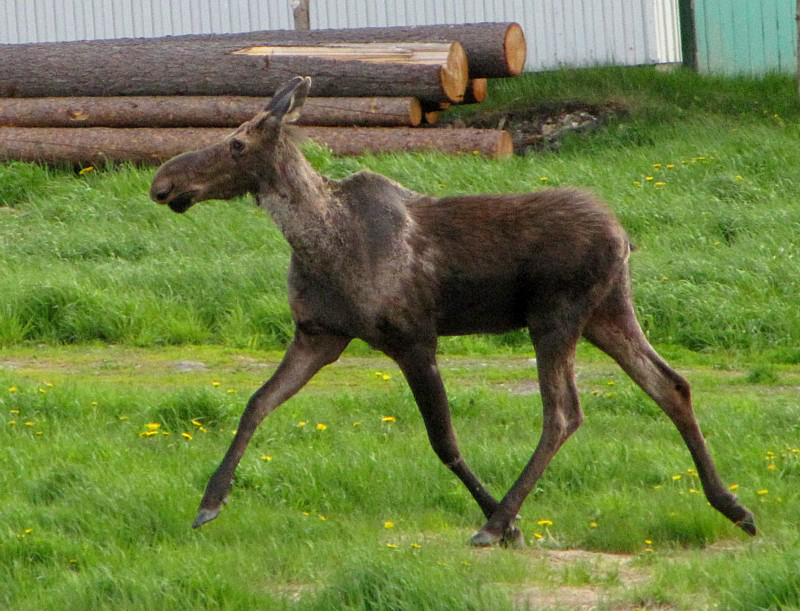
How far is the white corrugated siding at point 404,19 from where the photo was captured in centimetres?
1766

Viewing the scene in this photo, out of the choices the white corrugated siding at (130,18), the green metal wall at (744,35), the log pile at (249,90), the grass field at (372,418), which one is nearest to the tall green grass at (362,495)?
the grass field at (372,418)

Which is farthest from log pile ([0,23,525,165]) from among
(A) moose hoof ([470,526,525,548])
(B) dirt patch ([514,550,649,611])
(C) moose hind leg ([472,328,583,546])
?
(B) dirt patch ([514,550,649,611])

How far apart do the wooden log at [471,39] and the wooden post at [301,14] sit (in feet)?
6.63

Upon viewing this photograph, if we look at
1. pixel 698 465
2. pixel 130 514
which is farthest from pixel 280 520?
pixel 698 465

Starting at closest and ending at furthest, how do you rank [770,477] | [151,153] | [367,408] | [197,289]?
1. [770,477]
2. [367,408]
3. [197,289]
4. [151,153]

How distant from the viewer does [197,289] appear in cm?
1158

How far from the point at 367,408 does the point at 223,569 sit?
310cm

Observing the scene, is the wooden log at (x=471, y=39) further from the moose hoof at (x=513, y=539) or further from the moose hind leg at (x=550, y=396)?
the moose hoof at (x=513, y=539)

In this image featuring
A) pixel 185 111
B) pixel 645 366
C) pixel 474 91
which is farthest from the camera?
pixel 474 91

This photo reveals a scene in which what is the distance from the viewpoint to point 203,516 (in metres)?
6.19

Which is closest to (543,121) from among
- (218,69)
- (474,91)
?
(474,91)

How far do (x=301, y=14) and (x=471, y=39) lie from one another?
3398 mm

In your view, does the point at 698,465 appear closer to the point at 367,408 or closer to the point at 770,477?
the point at 770,477

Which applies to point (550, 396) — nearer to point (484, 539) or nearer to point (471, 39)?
point (484, 539)
